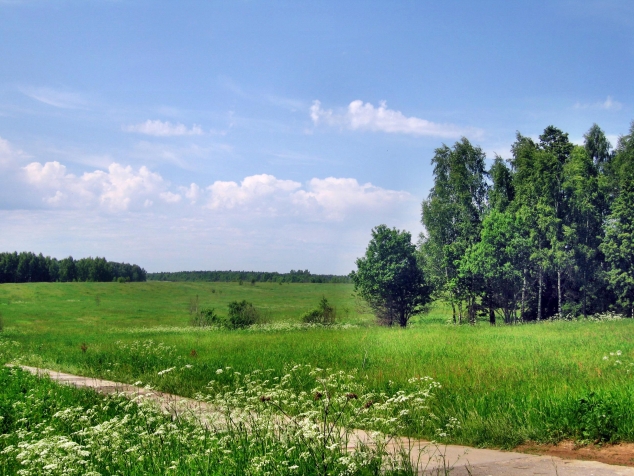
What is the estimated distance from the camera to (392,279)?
41906 millimetres

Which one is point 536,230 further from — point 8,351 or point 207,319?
point 8,351

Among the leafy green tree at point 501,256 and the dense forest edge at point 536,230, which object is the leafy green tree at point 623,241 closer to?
the dense forest edge at point 536,230

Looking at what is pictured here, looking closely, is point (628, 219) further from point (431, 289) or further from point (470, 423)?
point (470, 423)

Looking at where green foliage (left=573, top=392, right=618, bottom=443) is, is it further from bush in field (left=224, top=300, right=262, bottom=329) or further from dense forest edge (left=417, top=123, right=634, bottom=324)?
bush in field (left=224, top=300, right=262, bottom=329)

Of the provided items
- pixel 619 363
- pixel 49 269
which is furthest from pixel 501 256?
pixel 49 269

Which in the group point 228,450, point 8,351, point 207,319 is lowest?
point 207,319

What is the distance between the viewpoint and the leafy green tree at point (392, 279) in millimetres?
42500

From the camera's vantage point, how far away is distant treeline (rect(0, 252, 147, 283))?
297 ft

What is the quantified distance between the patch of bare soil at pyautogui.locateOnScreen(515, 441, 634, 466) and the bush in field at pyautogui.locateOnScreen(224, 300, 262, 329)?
3402 cm

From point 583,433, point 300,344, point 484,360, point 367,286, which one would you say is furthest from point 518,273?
point 583,433

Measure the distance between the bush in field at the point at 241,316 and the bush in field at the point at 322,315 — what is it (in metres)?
4.02

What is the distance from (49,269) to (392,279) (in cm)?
7674

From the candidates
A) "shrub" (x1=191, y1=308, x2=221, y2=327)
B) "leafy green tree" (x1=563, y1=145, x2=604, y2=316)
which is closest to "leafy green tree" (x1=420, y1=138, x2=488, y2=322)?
"leafy green tree" (x1=563, y1=145, x2=604, y2=316)

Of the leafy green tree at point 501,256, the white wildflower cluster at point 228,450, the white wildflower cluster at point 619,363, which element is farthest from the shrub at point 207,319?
the white wildflower cluster at point 228,450
